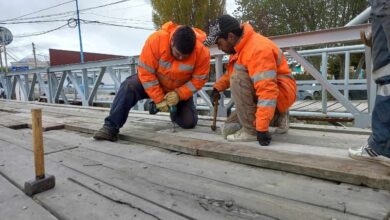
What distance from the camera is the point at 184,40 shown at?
263cm

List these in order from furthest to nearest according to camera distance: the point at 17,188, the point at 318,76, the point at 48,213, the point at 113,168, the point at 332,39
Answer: the point at 318,76, the point at 332,39, the point at 113,168, the point at 17,188, the point at 48,213

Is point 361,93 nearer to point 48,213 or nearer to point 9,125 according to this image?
point 9,125

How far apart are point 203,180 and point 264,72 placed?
0.82m

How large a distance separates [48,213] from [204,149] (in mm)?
1046

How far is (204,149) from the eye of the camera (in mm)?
2238

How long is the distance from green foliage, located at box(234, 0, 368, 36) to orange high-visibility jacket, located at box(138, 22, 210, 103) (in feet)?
37.3

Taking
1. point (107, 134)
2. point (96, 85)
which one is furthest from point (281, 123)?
point (96, 85)

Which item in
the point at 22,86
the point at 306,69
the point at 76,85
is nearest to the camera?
the point at 306,69

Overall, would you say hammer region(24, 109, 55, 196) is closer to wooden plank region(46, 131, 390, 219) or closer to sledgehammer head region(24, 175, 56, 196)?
sledgehammer head region(24, 175, 56, 196)

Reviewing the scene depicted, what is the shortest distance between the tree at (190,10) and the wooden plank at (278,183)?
48.4ft

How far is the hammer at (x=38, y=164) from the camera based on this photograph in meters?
1.61

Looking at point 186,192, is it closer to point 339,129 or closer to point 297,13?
point 339,129

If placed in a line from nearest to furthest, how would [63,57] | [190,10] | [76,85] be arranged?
[76,85]
[190,10]
[63,57]

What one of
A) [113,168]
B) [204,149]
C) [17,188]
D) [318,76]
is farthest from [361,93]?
[17,188]
